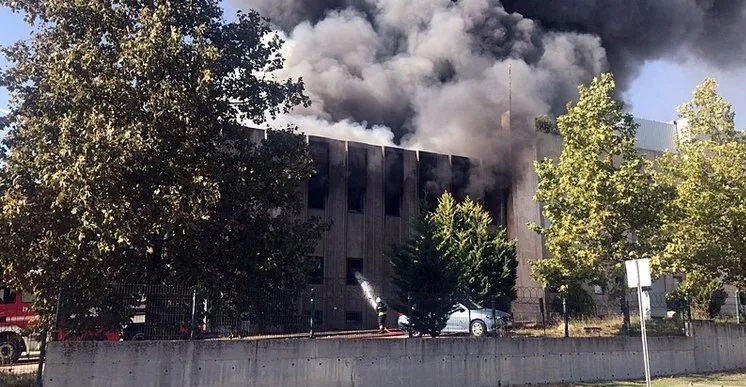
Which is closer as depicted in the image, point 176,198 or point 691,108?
point 176,198

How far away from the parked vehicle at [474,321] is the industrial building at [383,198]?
5.39 metres

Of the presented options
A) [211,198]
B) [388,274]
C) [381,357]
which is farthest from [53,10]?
[388,274]

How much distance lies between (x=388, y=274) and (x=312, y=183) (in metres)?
4.92

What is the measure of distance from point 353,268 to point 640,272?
15.5 metres

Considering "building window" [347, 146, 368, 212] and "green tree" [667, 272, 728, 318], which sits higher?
"building window" [347, 146, 368, 212]

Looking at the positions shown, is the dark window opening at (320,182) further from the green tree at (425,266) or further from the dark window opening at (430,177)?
the green tree at (425,266)

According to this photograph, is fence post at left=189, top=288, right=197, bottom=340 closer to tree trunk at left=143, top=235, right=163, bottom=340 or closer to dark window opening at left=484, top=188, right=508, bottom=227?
tree trunk at left=143, top=235, right=163, bottom=340

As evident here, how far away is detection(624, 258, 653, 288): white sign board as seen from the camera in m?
11.7

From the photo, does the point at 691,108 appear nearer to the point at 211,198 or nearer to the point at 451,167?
the point at 451,167

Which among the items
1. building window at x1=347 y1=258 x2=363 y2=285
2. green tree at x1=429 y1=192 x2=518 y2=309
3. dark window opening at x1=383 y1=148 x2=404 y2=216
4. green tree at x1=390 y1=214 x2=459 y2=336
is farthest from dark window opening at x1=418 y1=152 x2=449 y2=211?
green tree at x1=390 y1=214 x2=459 y2=336

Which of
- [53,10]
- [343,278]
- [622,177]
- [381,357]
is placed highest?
[53,10]

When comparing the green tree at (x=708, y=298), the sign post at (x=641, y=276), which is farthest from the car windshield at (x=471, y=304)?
the green tree at (x=708, y=298)

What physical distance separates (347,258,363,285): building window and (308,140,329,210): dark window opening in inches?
100

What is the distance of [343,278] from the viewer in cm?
2534
